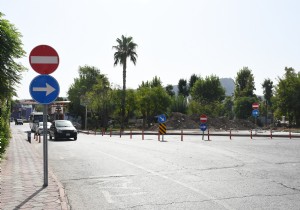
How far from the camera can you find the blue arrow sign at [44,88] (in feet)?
25.2

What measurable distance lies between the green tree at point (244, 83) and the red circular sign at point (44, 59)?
291 ft

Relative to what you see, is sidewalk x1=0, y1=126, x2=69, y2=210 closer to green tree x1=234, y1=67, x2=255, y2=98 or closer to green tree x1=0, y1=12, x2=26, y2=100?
green tree x1=0, y1=12, x2=26, y2=100

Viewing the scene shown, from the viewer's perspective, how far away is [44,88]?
25.4 ft

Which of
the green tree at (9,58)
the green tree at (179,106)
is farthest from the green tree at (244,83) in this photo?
the green tree at (9,58)

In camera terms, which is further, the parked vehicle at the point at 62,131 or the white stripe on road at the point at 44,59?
the parked vehicle at the point at 62,131

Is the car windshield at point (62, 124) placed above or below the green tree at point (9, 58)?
below

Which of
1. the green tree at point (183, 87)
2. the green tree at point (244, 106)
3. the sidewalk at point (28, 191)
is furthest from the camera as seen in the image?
the green tree at point (183, 87)

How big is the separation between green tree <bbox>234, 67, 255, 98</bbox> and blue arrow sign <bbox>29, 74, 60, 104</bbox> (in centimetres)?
8868

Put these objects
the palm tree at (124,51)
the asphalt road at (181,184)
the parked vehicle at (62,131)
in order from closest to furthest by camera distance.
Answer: the asphalt road at (181,184)
the parked vehicle at (62,131)
the palm tree at (124,51)

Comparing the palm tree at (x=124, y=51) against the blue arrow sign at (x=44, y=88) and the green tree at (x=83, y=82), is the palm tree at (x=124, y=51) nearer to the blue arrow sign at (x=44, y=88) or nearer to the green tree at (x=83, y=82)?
the green tree at (x=83, y=82)

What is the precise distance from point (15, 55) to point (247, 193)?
7.46 meters

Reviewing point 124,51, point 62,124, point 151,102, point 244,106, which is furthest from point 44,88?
point 244,106

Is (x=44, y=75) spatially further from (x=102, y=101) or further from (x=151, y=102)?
(x=151, y=102)

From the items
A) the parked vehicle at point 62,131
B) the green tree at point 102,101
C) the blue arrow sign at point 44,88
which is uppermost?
the green tree at point 102,101
